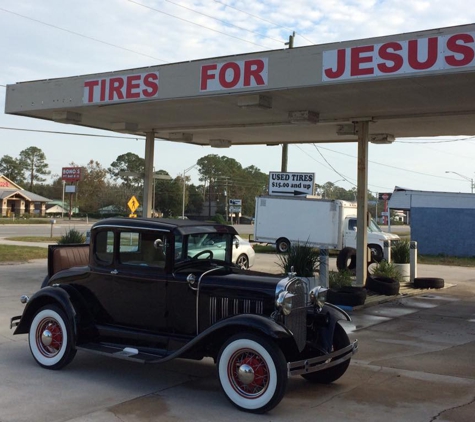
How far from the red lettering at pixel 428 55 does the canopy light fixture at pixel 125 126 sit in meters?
8.85

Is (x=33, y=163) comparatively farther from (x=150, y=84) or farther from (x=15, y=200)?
(x=150, y=84)

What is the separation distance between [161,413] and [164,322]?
1.23 metres

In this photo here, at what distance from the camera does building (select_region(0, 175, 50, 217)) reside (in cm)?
7938

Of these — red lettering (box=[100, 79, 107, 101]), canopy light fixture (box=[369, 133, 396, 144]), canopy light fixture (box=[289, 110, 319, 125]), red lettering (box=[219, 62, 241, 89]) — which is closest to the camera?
red lettering (box=[219, 62, 241, 89])

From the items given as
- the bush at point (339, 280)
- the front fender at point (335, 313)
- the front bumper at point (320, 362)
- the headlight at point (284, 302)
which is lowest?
the front bumper at point (320, 362)

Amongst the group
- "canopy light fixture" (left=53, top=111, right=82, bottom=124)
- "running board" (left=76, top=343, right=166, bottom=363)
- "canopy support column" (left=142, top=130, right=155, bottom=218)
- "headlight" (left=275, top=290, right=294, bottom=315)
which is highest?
"canopy light fixture" (left=53, top=111, right=82, bottom=124)

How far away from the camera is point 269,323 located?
17.4 feet

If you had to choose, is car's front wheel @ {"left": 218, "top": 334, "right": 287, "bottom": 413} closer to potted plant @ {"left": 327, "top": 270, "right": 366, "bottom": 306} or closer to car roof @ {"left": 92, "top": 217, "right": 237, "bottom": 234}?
car roof @ {"left": 92, "top": 217, "right": 237, "bottom": 234}

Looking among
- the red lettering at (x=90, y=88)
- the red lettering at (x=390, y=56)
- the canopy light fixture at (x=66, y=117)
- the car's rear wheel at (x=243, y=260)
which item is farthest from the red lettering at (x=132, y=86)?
the car's rear wheel at (x=243, y=260)

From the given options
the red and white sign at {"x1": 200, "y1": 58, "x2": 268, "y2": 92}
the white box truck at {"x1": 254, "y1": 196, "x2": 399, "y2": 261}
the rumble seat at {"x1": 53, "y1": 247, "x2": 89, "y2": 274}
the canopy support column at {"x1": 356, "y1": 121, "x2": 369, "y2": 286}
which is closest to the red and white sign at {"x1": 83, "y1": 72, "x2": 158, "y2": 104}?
the red and white sign at {"x1": 200, "y1": 58, "x2": 268, "y2": 92}

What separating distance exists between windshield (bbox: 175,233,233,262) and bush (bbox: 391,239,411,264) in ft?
36.3

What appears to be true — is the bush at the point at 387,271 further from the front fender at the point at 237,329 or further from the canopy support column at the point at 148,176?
the front fender at the point at 237,329

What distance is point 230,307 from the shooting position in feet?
19.2

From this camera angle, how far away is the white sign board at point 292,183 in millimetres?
20722
